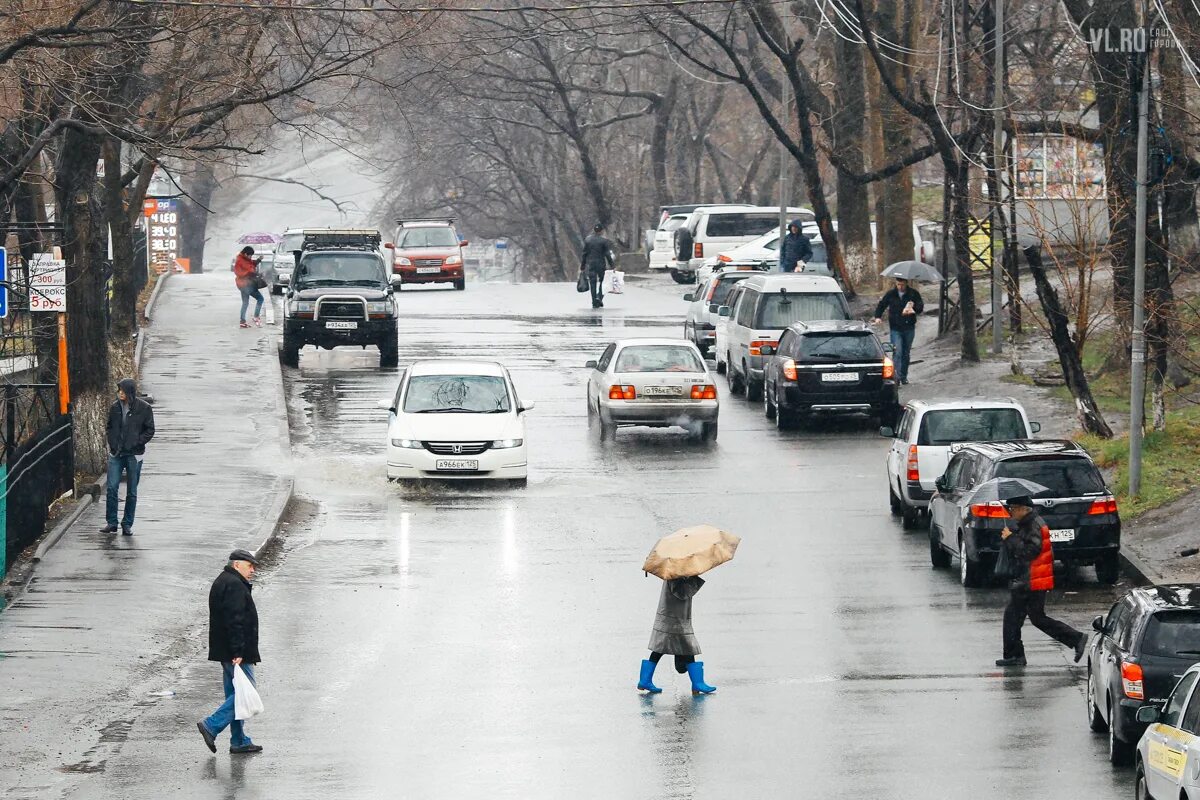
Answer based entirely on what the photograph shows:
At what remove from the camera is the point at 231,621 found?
12938mm

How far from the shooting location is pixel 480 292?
53812 millimetres

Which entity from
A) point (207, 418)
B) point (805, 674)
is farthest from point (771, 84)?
point (805, 674)

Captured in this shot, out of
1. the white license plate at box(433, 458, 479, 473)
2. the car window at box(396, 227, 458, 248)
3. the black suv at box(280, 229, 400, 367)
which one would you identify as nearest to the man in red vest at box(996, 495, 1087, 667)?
the white license plate at box(433, 458, 479, 473)

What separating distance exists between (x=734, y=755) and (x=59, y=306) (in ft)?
42.1

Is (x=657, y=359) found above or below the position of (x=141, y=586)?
above

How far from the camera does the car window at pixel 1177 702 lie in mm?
10055

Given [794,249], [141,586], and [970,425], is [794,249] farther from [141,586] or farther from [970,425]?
[141,586]

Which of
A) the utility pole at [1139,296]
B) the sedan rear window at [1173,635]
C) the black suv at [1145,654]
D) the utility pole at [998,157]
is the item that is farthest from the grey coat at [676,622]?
the utility pole at [998,157]

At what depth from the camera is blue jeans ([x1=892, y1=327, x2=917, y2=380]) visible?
3322cm

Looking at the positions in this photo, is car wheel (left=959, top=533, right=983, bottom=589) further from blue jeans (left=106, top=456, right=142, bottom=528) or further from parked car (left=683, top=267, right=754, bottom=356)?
parked car (left=683, top=267, right=754, bottom=356)

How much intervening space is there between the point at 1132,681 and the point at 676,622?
3.76 m

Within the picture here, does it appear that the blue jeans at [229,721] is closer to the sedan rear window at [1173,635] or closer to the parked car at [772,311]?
the sedan rear window at [1173,635]

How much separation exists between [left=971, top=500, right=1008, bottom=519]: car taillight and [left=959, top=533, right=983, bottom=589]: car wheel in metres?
0.38

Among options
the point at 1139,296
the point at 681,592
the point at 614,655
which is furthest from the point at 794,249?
the point at 681,592
